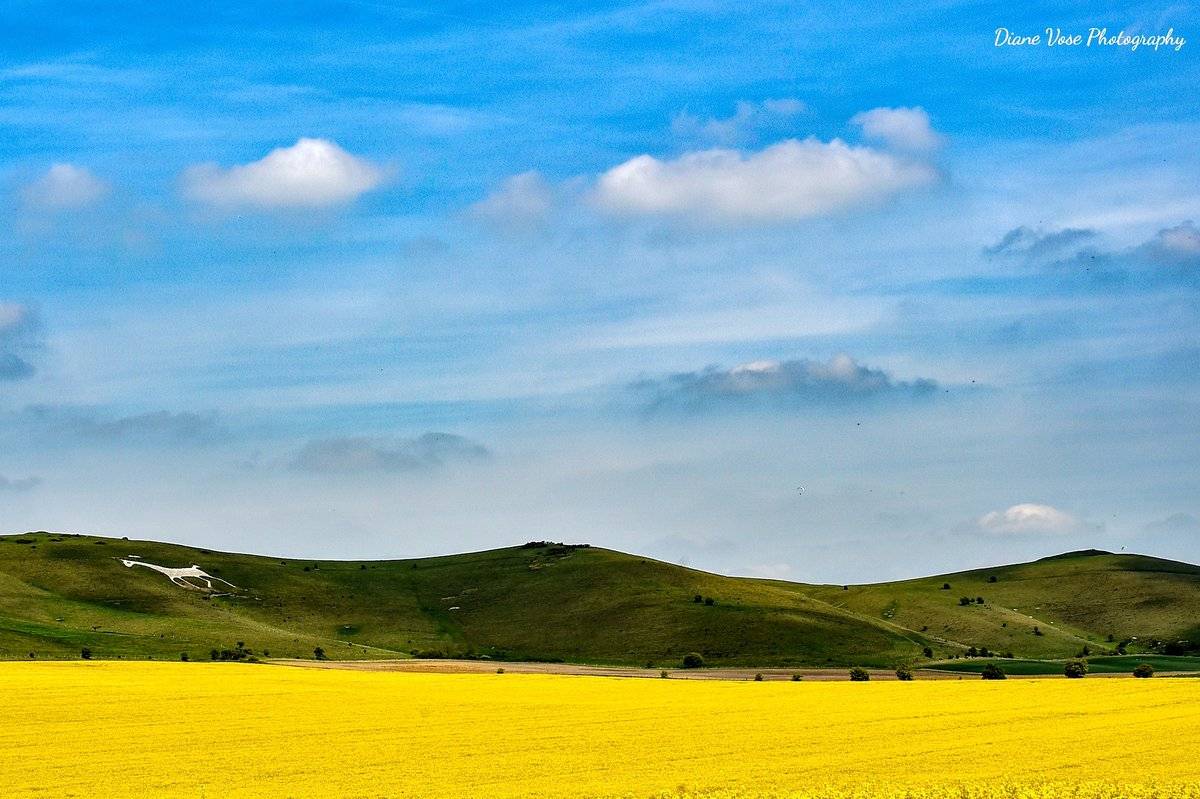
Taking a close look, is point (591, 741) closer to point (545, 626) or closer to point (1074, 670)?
point (1074, 670)

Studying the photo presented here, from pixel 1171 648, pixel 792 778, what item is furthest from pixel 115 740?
pixel 1171 648

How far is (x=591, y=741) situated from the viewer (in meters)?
54.8

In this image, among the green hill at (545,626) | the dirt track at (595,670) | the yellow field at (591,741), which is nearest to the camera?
the yellow field at (591,741)

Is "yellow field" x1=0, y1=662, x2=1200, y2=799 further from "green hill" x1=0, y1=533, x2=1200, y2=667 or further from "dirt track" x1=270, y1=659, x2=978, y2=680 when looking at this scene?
"green hill" x1=0, y1=533, x2=1200, y2=667

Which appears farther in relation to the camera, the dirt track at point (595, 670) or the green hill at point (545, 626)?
the green hill at point (545, 626)

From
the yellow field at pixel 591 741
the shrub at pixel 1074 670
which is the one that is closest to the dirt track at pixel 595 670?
the shrub at pixel 1074 670

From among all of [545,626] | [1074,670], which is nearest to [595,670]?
[1074,670]

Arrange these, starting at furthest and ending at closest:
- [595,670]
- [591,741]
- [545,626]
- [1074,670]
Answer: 1. [545,626]
2. [595,670]
3. [1074,670]
4. [591,741]

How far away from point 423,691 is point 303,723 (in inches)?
917

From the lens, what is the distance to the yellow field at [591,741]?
42531 millimetres

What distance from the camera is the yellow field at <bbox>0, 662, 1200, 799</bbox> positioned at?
4253 centimetres

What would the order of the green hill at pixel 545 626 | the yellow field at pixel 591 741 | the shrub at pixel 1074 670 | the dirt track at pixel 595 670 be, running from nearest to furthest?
the yellow field at pixel 591 741 → the shrub at pixel 1074 670 → the dirt track at pixel 595 670 → the green hill at pixel 545 626

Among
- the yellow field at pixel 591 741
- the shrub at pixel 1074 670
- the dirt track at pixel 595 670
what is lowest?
the yellow field at pixel 591 741

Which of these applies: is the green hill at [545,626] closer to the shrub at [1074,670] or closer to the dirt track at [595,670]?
the dirt track at [595,670]
